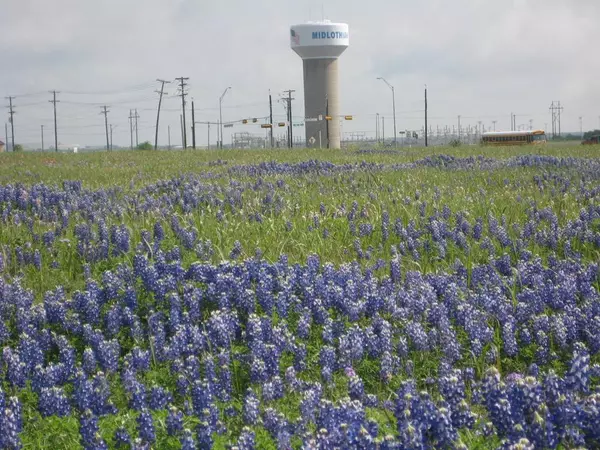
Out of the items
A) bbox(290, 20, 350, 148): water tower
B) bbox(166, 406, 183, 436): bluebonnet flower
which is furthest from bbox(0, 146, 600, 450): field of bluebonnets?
bbox(290, 20, 350, 148): water tower

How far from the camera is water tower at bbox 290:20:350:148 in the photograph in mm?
76375

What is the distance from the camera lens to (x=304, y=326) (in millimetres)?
4672

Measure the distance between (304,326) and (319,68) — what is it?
2927 inches

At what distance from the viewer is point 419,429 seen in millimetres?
2740

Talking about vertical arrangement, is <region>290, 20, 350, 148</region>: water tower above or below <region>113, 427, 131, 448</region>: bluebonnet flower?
above

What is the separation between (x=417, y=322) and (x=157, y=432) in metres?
1.97

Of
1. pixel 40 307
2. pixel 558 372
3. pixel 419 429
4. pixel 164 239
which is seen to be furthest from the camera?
pixel 164 239

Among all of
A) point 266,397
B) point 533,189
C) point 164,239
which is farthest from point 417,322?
point 533,189

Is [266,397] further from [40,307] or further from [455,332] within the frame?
[40,307]

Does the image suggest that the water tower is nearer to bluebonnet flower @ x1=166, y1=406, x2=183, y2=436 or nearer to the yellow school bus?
the yellow school bus

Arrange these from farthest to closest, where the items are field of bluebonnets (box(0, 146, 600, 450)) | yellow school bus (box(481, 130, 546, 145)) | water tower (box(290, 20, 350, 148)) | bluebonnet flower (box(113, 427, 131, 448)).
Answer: water tower (box(290, 20, 350, 148)) → yellow school bus (box(481, 130, 546, 145)) → bluebonnet flower (box(113, 427, 131, 448)) → field of bluebonnets (box(0, 146, 600, 450))

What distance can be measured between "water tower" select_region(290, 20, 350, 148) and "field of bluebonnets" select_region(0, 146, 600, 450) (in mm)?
68072

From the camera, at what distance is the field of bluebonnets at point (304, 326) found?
3.20 meters

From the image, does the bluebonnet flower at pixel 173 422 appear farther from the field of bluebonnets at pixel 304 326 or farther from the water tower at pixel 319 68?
the water tower at pixel 319 68
